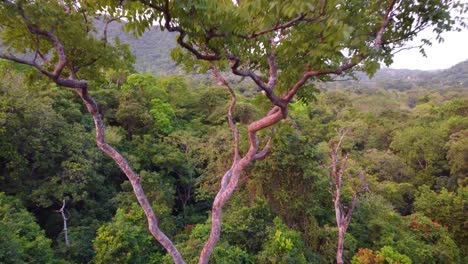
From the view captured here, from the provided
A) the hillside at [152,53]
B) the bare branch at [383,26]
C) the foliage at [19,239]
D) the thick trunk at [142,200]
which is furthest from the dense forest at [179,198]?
the hillside at [152,53]

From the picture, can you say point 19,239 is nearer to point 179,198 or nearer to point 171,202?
point 171,202

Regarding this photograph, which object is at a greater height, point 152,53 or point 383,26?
point 152,53

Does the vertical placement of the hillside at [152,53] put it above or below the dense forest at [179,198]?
above

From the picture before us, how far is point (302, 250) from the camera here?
815cm

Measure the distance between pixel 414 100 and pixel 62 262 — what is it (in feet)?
174

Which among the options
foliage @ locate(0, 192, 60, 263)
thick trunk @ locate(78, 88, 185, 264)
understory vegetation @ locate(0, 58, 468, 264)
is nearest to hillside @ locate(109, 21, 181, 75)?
understory vegetation @ locate(0, 58, 468, 264)

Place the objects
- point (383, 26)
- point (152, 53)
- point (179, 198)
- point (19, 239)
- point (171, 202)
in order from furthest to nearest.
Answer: point (152, 53) < point (179, 198) < point (171, 202) < point (19, 239) < point (383, 26)

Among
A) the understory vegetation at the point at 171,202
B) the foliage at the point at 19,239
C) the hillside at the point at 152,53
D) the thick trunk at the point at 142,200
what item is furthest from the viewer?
the hillside at the point at 152,53

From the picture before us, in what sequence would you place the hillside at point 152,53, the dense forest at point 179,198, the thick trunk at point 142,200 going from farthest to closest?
1. the hillside at point 152,53
2. the dense forest at point 179,198
3. the thick trunk at point 142,200

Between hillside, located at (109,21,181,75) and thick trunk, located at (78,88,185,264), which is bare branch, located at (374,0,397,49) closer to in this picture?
thick trunk, located at (78,88,185,264)

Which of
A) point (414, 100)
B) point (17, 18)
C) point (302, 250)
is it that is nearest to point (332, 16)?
point (17, 18)

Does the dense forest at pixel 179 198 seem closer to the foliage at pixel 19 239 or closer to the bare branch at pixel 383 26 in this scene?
the foliage at pixel 19 239

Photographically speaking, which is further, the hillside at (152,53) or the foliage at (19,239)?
the hillside at (152,53)

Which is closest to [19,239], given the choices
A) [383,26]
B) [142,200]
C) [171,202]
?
[171,202]
